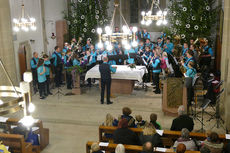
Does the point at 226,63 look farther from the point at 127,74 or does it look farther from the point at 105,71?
the point at 105,71

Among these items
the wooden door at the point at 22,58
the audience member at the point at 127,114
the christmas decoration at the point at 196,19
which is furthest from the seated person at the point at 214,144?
the christmas decoration at the point at 196,19

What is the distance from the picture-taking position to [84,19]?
1772 cm

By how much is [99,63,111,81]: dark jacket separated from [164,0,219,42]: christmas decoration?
6.40m

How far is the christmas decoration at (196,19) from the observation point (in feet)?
50.6

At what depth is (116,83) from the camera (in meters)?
12.6

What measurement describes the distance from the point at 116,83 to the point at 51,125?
11.7 ft

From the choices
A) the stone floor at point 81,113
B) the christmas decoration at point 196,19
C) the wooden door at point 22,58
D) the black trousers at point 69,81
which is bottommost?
the stone floor at point 81,113

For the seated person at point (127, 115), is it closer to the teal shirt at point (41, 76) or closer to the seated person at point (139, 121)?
the seated person at point (139, 121)

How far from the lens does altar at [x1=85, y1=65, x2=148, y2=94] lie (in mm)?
11961

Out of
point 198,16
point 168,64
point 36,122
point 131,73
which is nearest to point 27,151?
point 36,122

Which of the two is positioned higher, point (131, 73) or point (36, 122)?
point (131, 73)

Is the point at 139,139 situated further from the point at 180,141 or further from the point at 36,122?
the point at 36,122

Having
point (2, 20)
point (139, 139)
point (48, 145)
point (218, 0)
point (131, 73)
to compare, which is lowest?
point (48, 145)

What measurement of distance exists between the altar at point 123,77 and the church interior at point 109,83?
0.04 metres
